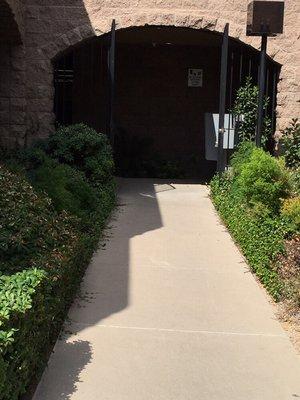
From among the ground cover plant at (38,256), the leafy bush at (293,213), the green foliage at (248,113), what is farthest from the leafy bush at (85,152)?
the leafy bush at (293,213)

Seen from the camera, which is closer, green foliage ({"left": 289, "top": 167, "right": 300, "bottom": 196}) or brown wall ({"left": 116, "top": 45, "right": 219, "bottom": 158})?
green foliage ({"left": 289, "top": 167, "right": 300, "bottom": 196})

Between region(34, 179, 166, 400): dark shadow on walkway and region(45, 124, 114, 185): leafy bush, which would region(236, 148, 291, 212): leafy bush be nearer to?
region(34, 179, 166, 400): dark shadow on walkway

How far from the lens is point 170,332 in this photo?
482 centimetres

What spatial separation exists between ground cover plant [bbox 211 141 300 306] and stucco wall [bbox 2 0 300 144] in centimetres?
213

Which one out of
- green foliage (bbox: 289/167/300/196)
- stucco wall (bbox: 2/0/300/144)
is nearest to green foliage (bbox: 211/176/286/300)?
green foliage (bbox: 289/167/300/196)

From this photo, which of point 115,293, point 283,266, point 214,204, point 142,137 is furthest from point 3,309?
point 142,137

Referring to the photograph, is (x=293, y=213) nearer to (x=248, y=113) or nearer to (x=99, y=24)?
(x=248, y=113)

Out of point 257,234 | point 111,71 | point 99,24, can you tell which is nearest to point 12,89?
point 111,71

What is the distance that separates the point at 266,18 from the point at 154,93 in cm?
507

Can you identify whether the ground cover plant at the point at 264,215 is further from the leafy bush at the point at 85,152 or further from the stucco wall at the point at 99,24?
the stucco wall at the point at 99,24

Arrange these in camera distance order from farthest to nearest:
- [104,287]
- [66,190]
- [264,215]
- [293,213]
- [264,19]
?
[264,19], [264,215], [66,190], [293,213], [104,287]

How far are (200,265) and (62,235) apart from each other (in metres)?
1.95

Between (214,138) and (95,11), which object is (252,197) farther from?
(95,11)

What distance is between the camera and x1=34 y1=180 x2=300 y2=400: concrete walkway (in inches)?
153
